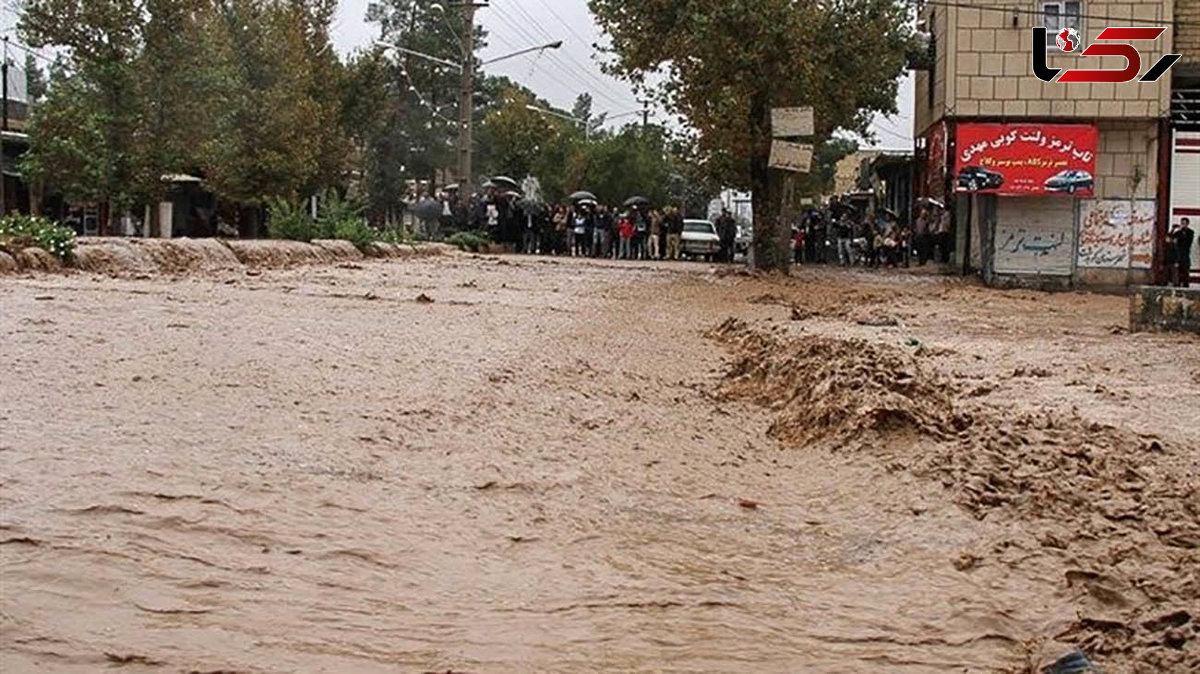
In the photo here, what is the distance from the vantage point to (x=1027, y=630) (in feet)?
15.9

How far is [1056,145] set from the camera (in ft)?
92.5

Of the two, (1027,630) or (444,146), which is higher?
(444,146)

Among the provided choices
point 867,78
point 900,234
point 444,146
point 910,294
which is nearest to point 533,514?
point 910,294

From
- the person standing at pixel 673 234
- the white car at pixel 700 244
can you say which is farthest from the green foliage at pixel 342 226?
the white car at pixel 700 244

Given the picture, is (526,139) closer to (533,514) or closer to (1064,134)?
(1064,134)

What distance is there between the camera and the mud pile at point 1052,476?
4.86 m

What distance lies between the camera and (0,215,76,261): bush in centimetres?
1611

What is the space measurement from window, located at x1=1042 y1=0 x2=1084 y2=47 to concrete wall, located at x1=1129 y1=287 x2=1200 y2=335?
13.9m

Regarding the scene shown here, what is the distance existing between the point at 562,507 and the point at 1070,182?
2437 cm

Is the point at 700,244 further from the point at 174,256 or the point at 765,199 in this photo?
the point at 174,256

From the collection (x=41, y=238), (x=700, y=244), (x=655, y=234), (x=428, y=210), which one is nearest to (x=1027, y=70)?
(x=655, y=234)

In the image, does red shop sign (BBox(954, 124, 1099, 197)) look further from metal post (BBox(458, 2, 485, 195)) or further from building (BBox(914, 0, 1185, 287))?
metal post (BBox(458, 2, 485, 195))

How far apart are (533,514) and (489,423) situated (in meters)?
1.69

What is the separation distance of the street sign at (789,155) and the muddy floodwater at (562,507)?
11632mm
